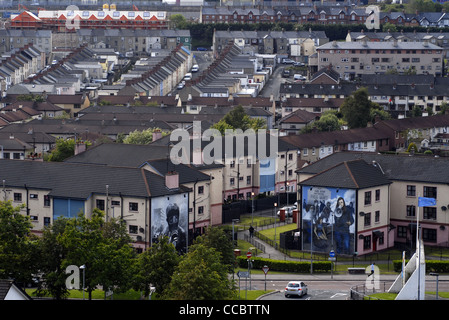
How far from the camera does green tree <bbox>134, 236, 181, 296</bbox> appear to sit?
43.9 meters

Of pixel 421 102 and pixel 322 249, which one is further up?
pixel 421 102

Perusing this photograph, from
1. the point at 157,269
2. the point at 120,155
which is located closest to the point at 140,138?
the point at 120,155

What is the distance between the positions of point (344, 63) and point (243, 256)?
102621 mm

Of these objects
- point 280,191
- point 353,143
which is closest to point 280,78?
point 353,143

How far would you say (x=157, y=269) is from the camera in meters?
44.0

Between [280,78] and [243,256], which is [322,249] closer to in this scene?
[243,256]

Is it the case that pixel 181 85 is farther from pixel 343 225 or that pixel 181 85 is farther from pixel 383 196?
pixel 343 225

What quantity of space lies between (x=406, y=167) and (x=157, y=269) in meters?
22.0

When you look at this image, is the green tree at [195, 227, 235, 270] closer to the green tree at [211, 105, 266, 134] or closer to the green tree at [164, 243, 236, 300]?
the green tree at [164, 243, 236, 300]

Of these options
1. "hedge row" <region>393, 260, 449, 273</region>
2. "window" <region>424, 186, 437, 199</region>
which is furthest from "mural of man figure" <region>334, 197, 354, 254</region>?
"window" <region>424, 186, 437, 199</region>

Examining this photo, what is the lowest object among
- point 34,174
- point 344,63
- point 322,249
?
point 322,249

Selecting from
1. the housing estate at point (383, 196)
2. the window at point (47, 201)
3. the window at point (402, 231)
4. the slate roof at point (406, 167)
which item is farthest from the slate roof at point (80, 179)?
the window at point (402, 231)

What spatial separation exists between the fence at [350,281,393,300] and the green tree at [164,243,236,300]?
565 cm

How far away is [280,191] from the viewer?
76812 mm
